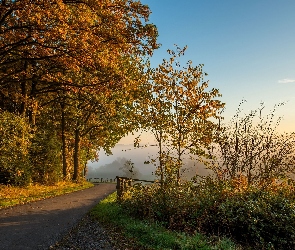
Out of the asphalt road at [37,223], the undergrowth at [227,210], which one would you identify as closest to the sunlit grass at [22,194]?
the asphalt road at [37,223]

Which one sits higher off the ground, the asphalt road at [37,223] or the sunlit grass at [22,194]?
the sunlit grass at [22,194]

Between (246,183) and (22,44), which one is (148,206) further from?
(22,44)

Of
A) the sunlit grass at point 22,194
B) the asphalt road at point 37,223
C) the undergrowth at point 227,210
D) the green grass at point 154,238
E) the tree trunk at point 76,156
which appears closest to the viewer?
the green grass at point 154,238

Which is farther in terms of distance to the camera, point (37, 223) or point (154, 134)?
point (154, 134)

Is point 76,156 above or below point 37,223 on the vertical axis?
above

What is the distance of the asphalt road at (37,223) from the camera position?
9352mm

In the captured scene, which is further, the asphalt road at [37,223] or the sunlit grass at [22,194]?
the sunlit grass at [22,194]

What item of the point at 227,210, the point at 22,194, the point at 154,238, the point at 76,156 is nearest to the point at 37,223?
the point at 154,238

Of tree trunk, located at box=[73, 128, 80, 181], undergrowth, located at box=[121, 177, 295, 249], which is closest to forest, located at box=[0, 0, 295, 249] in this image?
undergrowth, located at box=[121, 177, 295, 249]

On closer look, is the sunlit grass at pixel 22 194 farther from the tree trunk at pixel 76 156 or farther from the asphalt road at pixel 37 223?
the tree trunk at pixel 76 156

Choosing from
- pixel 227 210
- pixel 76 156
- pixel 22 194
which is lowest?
pixel 22 194

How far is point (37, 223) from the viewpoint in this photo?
1195 centimetres

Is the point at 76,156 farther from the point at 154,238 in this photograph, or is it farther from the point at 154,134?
the point at 154,238

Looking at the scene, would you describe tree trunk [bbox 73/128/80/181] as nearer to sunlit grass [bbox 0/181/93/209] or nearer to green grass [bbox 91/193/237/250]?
sunlit grass [bbox 0/181/93/209]
